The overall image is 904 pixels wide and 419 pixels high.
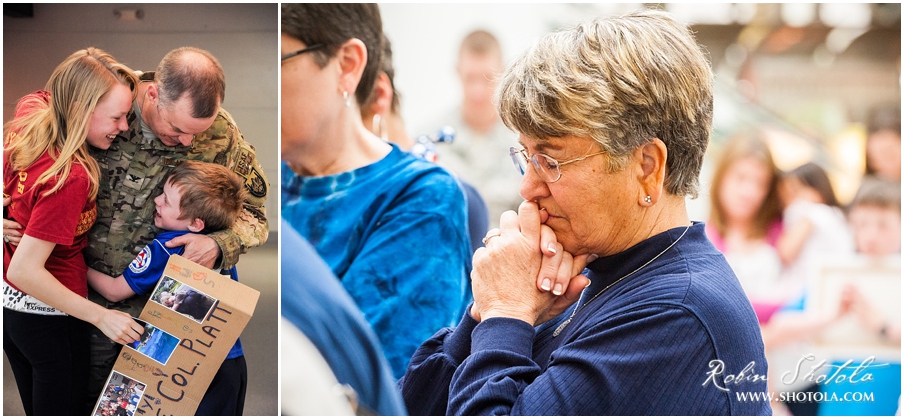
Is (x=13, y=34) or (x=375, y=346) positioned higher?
(x=13, y=34)

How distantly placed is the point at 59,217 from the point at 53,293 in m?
0.23

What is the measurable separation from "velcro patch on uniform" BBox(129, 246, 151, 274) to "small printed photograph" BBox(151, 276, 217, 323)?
65 millimetres

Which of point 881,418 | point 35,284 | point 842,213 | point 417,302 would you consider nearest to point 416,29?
point 417,302

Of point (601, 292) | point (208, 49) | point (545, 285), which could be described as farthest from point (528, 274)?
point (208, 49)

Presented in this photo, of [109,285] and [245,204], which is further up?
[245,204]

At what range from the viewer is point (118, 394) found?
2324mm

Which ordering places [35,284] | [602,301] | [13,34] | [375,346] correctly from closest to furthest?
[602,301]
[375,346]
[35,284]
[13,34]

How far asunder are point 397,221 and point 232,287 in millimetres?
556

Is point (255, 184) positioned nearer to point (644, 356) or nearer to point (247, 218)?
point (247, 218)

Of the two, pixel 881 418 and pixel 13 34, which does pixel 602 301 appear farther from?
pixel 13 34

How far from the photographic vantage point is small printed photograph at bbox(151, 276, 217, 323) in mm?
2287

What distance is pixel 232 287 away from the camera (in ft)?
7.68

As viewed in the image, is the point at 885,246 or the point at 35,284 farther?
the point at 885,246

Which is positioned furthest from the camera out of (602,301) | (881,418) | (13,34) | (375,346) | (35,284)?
(881,418)
